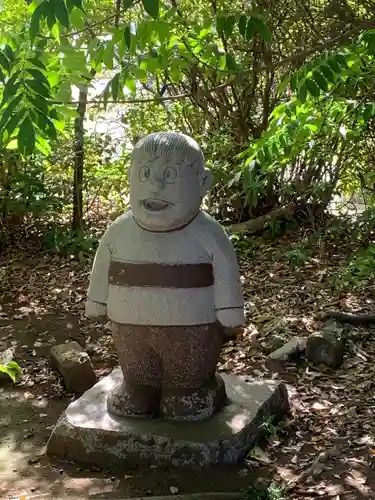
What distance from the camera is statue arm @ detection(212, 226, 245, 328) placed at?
3102 mm

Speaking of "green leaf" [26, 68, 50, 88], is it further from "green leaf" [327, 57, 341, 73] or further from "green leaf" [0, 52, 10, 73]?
"green leaf" [327, 57, 341, 73]

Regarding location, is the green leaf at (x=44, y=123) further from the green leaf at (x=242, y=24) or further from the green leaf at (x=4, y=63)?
the green leaf at (x=242, y=24)

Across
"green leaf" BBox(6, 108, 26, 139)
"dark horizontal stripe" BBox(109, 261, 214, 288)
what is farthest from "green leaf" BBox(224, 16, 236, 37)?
"green leaf" BBox(6, 108, 26, 139)

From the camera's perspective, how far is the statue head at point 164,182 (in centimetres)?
303

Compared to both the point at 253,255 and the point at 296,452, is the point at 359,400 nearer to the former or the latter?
the point at 296,452

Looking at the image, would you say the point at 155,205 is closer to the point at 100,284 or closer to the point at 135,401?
the point at 100,284

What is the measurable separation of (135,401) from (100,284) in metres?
0.60

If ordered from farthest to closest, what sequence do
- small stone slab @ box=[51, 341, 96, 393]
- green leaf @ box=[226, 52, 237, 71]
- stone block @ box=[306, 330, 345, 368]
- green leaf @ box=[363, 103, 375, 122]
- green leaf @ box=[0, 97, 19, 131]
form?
stone block @ box=[306, 330, 345, 368] → small stone slab @ box=[51, 341, 96, 393] → green leaf @ box=[363, 103, 375, 122] → green leaf @ box=[226, 52, 237, 71] → green leaf @ box=[0, 97, 19, 131]

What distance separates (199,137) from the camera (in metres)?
7.53

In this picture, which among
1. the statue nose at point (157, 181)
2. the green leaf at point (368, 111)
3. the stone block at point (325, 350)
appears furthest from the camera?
the stone block at point (325, 350)

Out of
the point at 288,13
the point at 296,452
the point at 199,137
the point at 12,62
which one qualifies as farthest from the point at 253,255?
the point at 12,62

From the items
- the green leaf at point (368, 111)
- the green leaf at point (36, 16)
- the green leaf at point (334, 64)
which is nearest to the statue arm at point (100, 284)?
the green leaf at point (36, 16)

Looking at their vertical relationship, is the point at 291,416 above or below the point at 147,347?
below

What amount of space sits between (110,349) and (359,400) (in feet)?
6.17
